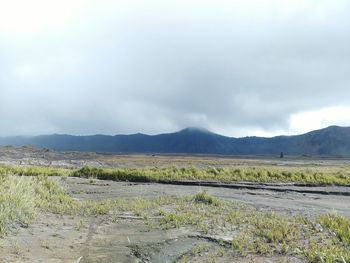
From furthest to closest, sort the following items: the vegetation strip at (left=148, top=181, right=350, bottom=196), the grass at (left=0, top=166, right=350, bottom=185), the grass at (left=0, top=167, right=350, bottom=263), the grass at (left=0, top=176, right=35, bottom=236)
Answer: the grass at (left=0, top=166, right=350, bottom=185) → the vegetation strip at (left=148, top=181, right=350, bottom=196) → the grass at (left=0, top=176, right=35, bottom=236) → the grass at (left=0, top=167, right=350, bottom=263)

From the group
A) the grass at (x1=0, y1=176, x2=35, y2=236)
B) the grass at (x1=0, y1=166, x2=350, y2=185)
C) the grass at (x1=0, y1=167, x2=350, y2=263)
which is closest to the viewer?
the grass at (x1=0, y1=167, x2=350, y2=263)

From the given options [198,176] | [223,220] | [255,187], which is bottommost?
[223,220]

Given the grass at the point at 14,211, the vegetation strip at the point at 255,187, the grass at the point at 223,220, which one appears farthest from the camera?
the vegetation strip at the point at 255,187

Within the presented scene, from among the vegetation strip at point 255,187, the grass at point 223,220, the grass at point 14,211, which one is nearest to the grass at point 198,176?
the vegetation strip at point 255,187

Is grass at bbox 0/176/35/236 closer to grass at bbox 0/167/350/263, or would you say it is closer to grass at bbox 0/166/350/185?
grass at bbox 0/167/350/263

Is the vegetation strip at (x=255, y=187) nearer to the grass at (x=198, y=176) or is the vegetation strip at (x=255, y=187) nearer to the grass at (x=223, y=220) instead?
the grass at (x=198, y=176)

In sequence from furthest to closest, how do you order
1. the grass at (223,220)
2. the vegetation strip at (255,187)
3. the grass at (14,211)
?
the vegetation strip at (255,187), the grass at (14,211), the grass at (223,220)

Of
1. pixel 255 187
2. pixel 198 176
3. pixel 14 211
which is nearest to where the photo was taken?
pixel 14 211

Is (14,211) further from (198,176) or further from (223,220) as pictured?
(198,176)

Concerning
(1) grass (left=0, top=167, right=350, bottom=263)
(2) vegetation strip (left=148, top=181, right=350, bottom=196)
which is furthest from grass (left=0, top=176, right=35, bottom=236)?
(2) vegetation strip (left=148, top=181, right=350, bottom=196)

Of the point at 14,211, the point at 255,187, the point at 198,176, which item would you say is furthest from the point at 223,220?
the point at 198,176

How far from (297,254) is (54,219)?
740 cm

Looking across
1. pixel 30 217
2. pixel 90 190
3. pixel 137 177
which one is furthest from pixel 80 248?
pixel 137 177

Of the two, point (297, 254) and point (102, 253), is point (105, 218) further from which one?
point (297, 254)
